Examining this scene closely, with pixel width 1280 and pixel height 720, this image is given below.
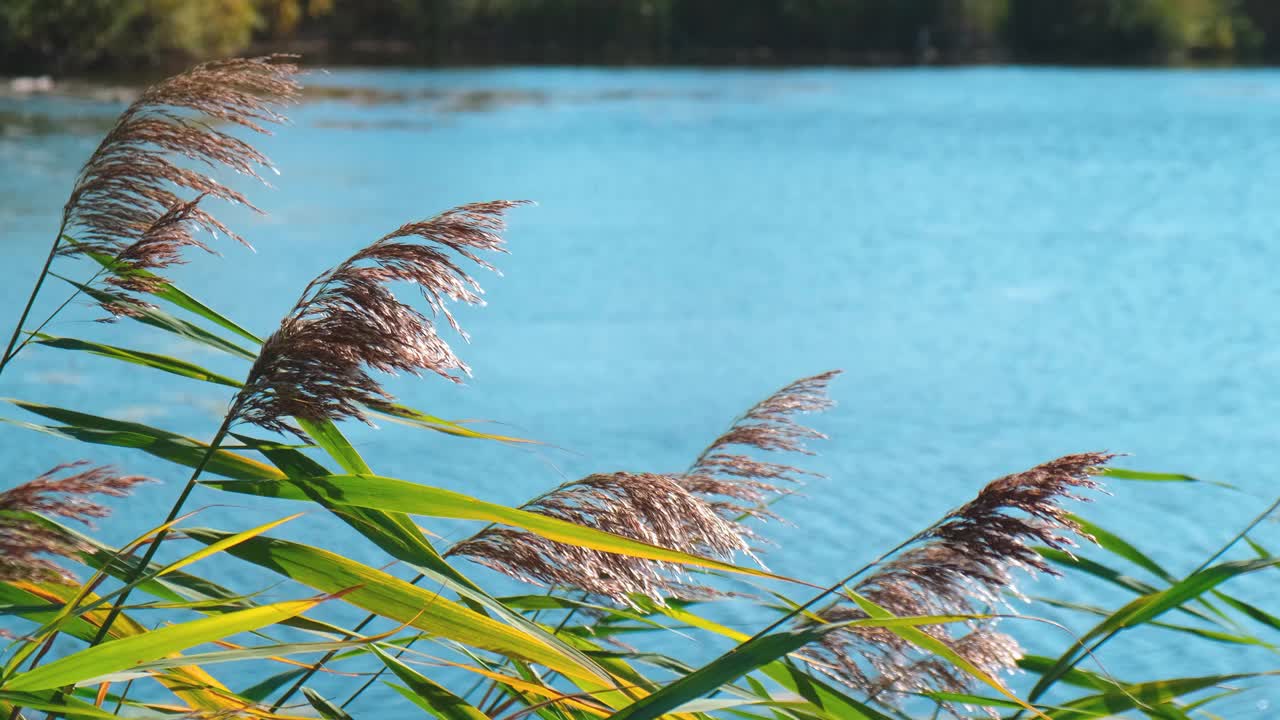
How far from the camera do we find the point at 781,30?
1981 inches

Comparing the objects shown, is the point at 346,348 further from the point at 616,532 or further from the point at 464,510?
the point at 616,532

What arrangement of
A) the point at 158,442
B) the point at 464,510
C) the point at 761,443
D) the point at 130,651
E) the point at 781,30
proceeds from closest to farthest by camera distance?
the point at 130,651, the point at 464,510, the point at 158,442, the point at 761,443, the point at 781,30

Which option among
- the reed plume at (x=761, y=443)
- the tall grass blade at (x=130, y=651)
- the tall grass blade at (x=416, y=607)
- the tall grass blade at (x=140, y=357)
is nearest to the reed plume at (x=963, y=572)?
the reed plume at (x=761, y=443)

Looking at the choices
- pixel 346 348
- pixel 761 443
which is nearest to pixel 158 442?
pixel 346 348

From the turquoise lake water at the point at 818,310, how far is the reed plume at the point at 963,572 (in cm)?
40

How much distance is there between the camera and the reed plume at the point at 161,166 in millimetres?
1568

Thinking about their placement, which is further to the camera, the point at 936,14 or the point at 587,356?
the point at 936,14

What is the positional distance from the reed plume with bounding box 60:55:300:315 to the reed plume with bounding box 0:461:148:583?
0.25 metres

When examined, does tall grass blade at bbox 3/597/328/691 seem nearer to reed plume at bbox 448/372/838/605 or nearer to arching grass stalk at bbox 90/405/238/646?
arching grass stalk at bbox 90/405/238/646

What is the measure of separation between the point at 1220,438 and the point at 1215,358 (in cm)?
173

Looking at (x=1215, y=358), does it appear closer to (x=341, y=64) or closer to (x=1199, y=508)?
(x=1199, y=508)

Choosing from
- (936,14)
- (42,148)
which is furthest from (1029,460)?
(936,14)

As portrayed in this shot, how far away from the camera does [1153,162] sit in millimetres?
17562

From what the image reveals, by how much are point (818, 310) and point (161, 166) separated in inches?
306
